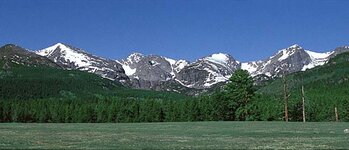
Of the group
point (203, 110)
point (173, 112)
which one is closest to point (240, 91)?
point (203, 110)

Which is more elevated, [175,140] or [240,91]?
[240,91]

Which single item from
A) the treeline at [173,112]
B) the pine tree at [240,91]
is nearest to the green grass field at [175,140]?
the pine tree at [240,91]

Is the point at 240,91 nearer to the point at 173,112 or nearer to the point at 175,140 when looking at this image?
the point at 173,112

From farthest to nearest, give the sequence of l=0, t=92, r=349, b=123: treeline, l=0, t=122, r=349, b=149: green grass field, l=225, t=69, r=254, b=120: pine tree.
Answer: l=0, t=92, r=349, b=123: treeline → l=225, t=69, r=254, b=120: pine tree → l=0, t=122, r=349, b=149: green grass field

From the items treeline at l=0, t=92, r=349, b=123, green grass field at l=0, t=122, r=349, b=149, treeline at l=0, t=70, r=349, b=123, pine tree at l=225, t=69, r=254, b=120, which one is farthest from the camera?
treeline at l=0, t=92, r=349, b=123

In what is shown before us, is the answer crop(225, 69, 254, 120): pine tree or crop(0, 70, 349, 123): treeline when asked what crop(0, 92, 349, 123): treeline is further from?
crop(225, 69, 254, 120): pine tree

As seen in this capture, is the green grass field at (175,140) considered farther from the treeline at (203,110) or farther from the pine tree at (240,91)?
the treeline at (203,110)

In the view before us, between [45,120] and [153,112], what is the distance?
4411cm

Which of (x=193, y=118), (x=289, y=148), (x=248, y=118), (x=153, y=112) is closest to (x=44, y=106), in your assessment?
(x=153, y=112)

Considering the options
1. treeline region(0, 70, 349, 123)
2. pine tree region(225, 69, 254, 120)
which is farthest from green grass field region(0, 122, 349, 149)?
treeline region(0, 70, 349, 123)

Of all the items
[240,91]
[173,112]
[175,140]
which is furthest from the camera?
[173,112]

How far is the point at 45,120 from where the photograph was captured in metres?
172

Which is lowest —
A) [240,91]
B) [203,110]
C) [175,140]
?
[175,140]

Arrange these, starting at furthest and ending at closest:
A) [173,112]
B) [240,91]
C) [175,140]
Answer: [173,112] → [240,91] → [175,140]
